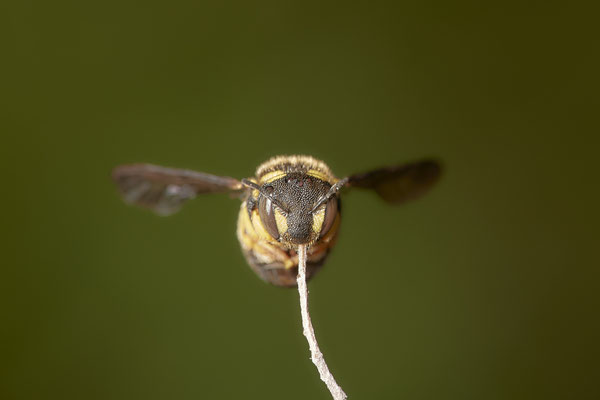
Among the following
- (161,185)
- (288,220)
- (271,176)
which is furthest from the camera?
(161,185)

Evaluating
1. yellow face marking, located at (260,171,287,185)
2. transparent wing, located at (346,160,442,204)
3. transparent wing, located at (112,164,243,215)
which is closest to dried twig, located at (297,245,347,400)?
yellow face marking, located at (260,171,287,185)

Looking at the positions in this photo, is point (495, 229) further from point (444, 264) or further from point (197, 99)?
point (197, 99)

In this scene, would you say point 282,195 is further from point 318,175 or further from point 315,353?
point 315,353

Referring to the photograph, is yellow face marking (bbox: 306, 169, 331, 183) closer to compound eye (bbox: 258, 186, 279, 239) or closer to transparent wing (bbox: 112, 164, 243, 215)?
compound eye (bbox: 258, 186, 279, 239)

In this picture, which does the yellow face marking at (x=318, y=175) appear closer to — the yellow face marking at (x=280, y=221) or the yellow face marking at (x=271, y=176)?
the yellow face marking at (x=271, y=176)

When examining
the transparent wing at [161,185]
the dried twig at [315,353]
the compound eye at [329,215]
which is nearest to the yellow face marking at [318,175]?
the compound eye at [329,215]

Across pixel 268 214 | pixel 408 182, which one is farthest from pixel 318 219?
pixel 408 182
